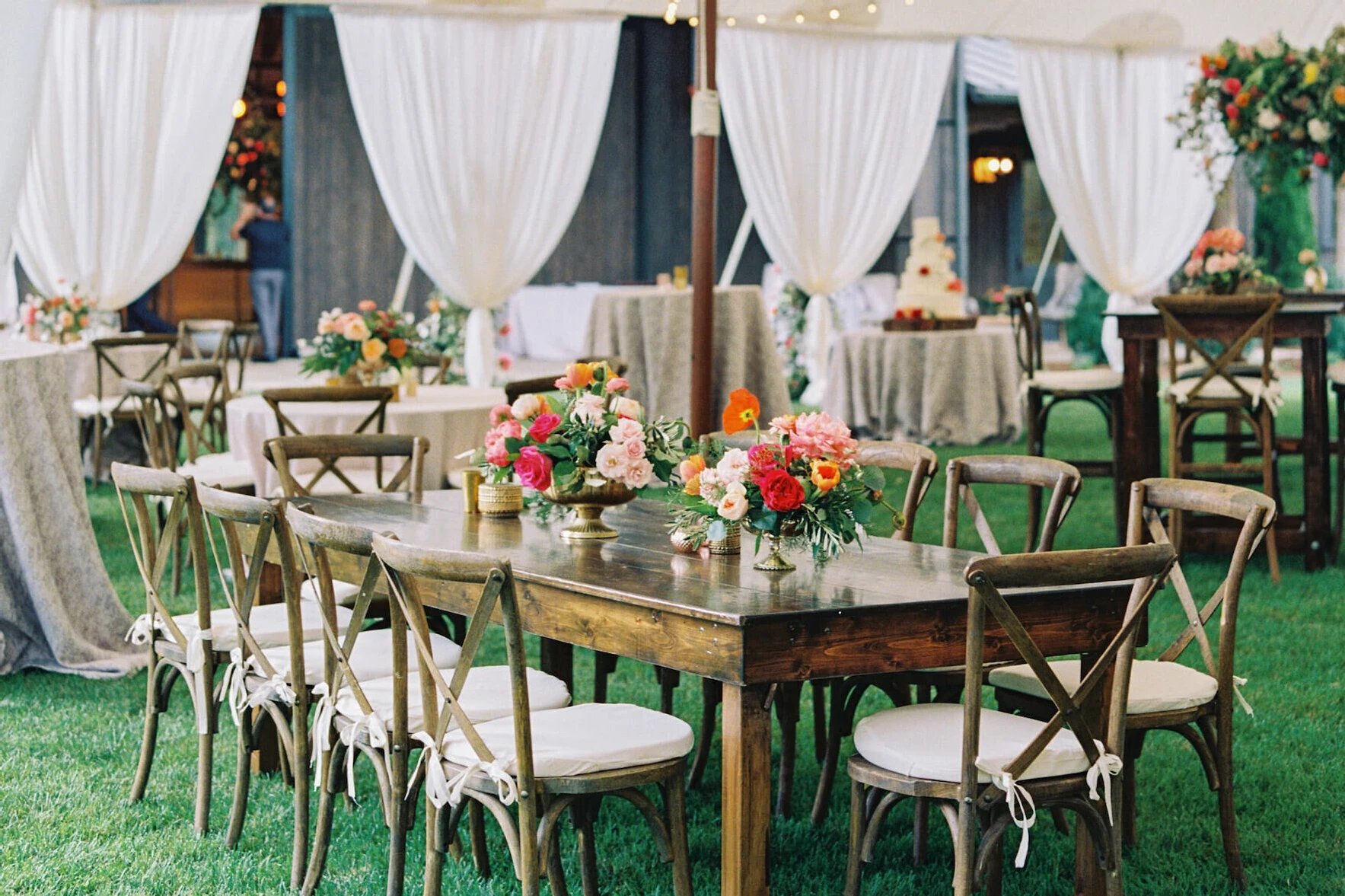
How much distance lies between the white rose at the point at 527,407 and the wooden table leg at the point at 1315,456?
3943 mm

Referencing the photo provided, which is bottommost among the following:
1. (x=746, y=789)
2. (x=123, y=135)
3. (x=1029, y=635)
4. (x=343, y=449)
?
(x=746, y=789)

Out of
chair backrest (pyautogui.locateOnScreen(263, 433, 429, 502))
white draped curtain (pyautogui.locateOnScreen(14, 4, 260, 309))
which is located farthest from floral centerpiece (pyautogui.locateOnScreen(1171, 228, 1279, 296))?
white draped curtain (pyautogui.locateOnScreen(14, 4, 260, 309))

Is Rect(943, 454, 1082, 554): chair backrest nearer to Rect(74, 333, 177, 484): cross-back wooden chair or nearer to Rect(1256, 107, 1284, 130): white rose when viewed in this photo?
Rect(1256, 107, 1284, 130): white rose

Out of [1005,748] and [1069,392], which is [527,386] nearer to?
[1069,392]

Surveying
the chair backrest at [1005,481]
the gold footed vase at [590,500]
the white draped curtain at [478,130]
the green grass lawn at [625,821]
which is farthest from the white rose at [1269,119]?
the gold footed vase at [590,500]

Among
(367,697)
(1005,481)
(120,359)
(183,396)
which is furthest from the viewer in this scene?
(120,359)

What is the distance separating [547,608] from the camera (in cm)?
276

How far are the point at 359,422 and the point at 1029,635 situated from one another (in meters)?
3.34

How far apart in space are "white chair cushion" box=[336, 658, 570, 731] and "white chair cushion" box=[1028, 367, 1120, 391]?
4.28 metres

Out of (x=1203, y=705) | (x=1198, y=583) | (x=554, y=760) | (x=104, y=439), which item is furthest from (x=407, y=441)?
(x=104, y=439)

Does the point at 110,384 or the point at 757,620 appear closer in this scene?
the point at 757,620

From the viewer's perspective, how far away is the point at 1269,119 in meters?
6.59

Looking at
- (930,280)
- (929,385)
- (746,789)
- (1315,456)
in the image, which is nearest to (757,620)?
(746,789)

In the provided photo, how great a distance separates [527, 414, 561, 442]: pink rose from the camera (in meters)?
3.15
